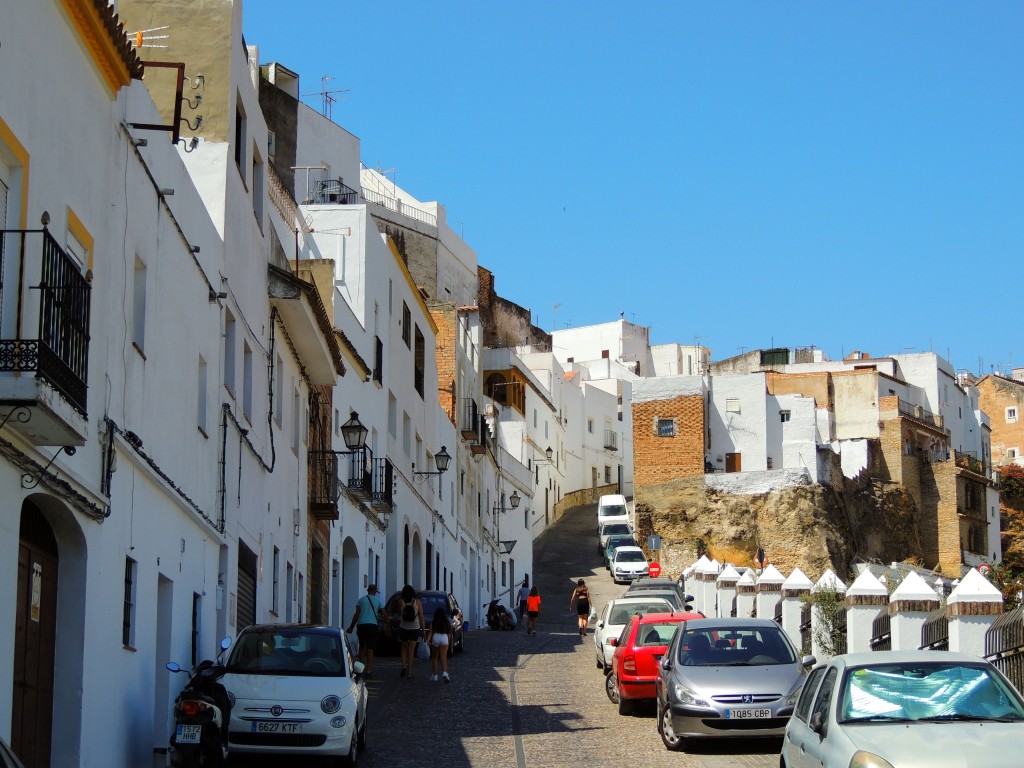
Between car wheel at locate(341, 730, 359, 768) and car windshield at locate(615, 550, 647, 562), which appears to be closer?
car wheel at locate(341, 730, 359, 768)

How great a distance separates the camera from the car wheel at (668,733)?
17.6m

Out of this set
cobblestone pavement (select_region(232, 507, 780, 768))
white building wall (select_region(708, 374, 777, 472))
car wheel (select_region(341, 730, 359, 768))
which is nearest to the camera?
car wheel (select_region(341, 730, 359, 768))

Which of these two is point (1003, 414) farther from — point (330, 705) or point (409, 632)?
point (330, 705)

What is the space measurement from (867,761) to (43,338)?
6.45 m

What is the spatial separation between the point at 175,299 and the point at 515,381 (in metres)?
61.7

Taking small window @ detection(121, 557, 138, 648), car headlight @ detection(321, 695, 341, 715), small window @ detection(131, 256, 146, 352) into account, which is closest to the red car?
car headlight @ detection(321, 695, 341, 715)

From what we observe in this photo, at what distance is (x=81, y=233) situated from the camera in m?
13.0

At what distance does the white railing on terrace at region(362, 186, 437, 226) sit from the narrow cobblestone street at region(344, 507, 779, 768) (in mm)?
39045

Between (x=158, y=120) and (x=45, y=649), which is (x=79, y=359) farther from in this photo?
(x=158, y=120)

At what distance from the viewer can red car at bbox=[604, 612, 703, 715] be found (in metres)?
21.1

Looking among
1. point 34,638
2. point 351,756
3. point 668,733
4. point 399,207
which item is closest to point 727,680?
point 668,733

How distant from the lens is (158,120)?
16250mm

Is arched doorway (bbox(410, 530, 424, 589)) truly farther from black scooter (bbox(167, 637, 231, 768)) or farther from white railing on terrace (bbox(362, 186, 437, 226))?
white railing on terrace (bbox(362, 186, 437, 226))

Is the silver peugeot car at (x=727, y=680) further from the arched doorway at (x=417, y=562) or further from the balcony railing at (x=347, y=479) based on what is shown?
the arched doorway at (x=417, y=562)
